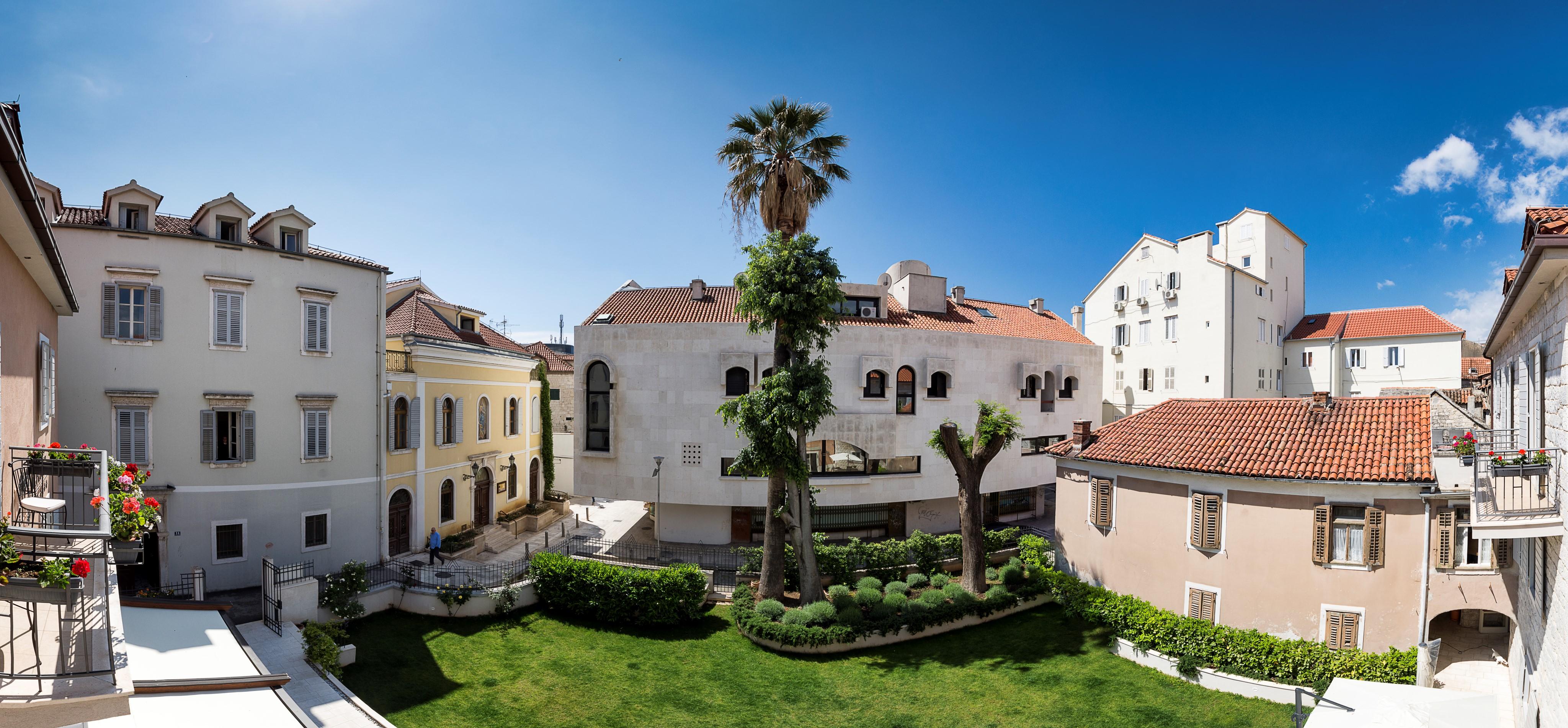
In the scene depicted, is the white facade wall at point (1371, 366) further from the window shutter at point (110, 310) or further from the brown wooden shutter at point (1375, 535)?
the window shutter at point (110, 310)

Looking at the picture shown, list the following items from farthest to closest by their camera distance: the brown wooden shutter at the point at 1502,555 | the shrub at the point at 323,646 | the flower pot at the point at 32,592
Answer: the shrub at the point at 323,646
the brown wooden shutter at the point at 1502,555
the flower pot at the point at 32,592

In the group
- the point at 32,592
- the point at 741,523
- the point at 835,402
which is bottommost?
the point at 741,523

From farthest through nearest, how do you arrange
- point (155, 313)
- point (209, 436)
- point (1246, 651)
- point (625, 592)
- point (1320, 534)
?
point (209, 436)
point (625, 592)
point (155, 313)
point (1246, 651)
point (1320, 534)

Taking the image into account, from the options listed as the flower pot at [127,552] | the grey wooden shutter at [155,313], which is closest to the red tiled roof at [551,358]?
the grey wooden shutter at [155,313]

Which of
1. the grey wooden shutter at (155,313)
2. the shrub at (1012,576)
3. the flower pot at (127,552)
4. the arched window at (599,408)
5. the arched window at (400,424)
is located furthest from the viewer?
the arched window at (599,408)

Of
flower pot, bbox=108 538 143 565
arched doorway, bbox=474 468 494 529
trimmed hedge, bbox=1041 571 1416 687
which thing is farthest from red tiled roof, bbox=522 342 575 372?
trimmed hedge, bbox=1041 571 1416 687

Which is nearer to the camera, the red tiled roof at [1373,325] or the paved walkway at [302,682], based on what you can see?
the paved walkway at [302,682]

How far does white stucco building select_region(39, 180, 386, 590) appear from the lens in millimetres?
17141

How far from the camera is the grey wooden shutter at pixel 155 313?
17547 mm

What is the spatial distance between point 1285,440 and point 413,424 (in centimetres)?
2642

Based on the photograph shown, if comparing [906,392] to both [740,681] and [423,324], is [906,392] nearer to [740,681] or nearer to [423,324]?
[740,681]

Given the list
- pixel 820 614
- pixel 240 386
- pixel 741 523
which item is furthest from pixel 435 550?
pixel 820 614

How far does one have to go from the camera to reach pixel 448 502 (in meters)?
25.2

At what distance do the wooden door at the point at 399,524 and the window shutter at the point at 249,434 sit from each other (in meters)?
4.41
